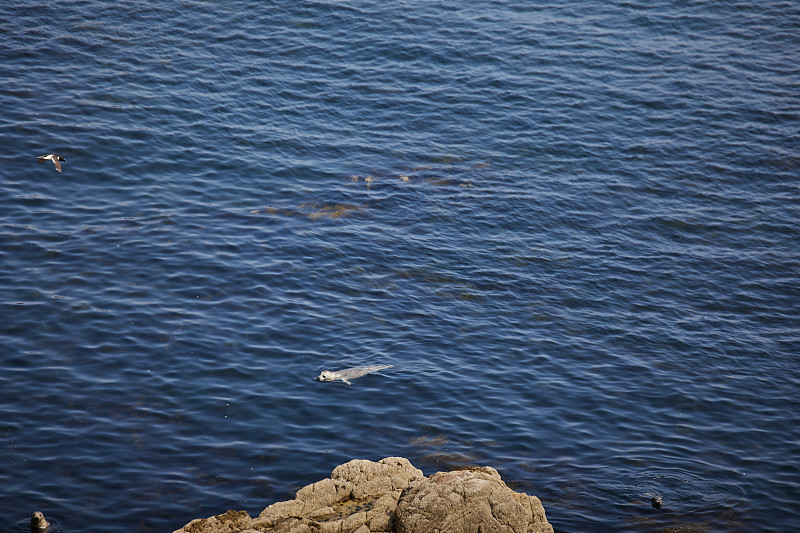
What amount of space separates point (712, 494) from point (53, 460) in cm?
1196

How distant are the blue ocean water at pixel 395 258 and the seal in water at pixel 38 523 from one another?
0.38 metres

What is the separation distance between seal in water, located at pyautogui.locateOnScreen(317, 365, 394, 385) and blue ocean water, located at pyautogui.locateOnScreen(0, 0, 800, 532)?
0.30 metres

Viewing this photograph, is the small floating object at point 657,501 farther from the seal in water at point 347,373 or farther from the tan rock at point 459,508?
the seal in water at point 347,373

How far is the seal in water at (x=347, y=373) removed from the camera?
15.5 metres

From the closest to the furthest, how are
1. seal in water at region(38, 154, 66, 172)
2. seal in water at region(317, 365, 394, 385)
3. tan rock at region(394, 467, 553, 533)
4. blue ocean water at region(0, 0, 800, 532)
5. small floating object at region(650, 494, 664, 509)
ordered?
tan rock at region(394, 467, 553, 533) < small floating object at region(650, 494, 664, 509) < blue ocean water at region(0, 0, 800, 532) < seal in water at region(317, 365, 394, 385) < seal in water at region(38, 154, 66, 172)

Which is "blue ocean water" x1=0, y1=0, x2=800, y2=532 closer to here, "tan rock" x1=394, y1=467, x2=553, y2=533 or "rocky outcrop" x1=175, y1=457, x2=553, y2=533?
"rocky outcrop" x1=175, y1=457, x2=553, y2=533

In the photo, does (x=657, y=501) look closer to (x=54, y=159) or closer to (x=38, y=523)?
(x=38, y=523)

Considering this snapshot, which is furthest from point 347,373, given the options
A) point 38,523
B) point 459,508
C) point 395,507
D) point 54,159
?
point 54,159

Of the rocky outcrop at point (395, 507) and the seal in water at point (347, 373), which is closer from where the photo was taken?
the rocky outcrop at point (395, 507)

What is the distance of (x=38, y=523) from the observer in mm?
10938

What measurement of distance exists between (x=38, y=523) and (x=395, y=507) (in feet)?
18.1

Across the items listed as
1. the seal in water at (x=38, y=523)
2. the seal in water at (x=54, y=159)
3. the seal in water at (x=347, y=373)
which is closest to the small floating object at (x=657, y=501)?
the seal in water at (x=347, y=373)

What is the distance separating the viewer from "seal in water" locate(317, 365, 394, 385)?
609 inches

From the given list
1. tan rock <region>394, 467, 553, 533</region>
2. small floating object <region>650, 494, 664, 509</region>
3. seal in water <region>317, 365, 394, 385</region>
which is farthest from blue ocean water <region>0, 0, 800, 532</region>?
tan rock <region>394, 467, 553, 533</region>
